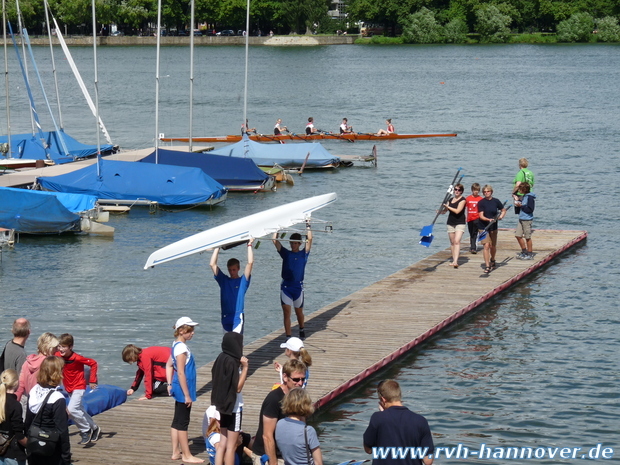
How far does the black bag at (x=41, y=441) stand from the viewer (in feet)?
35.4

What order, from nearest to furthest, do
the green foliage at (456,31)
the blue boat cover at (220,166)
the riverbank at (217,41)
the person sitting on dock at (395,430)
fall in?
the person sitting on dock at (395,430), the blue boat cover at (220,166), the green foliage at (456,31), the riverbank at (217,41)

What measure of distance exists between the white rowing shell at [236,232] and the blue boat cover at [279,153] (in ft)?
86.5

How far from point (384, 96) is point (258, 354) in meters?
77.9

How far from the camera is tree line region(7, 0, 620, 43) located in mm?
164250

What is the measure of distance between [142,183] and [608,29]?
469ft

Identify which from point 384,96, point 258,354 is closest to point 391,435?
point 258,354

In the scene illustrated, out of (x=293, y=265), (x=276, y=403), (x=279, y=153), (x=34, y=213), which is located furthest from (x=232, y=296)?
(x=279, y=153)

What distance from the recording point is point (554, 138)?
61438 mm

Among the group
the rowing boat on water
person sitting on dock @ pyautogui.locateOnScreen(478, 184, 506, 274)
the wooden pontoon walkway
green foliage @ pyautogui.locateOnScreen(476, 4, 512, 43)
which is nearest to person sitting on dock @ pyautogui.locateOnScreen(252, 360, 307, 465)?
the wooden pontoon walkway

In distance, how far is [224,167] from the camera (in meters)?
39.7

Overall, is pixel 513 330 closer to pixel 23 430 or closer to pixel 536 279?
pixel 536 279

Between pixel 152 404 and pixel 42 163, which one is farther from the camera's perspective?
pixel 42 163

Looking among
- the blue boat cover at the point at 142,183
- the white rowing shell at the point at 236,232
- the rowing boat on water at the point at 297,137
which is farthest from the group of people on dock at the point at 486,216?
the rowing boat on water at the point at 297,137

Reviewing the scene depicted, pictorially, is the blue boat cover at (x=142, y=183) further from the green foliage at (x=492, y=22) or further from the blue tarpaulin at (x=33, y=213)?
the green foliage at (x=492, y=22)
